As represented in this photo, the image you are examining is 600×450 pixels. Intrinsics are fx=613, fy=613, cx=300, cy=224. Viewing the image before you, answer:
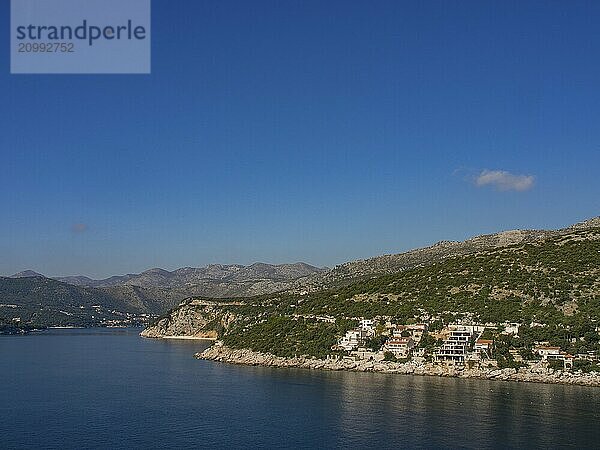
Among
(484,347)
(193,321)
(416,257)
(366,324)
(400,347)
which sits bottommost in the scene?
(193,321)

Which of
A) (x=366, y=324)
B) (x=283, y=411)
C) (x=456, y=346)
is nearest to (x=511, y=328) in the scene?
(x=456, y=346)

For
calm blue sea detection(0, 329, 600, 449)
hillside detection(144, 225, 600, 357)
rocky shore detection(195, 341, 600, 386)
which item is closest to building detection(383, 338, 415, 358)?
rocky shore detection(195, 341, 600, 386)

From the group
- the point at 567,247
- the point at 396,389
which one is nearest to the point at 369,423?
the point at 396,389

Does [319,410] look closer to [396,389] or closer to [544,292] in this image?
[396,389]

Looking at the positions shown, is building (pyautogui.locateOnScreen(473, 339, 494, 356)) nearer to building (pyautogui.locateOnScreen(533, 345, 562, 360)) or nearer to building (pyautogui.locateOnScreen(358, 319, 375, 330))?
building (pyautogui.locateOnScreen(533, 345, 562, 360))

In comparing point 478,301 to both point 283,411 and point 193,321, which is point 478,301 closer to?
point 283,411

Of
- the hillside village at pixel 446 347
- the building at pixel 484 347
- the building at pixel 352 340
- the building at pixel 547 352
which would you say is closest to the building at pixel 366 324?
the hillside village at pixel 446 347
